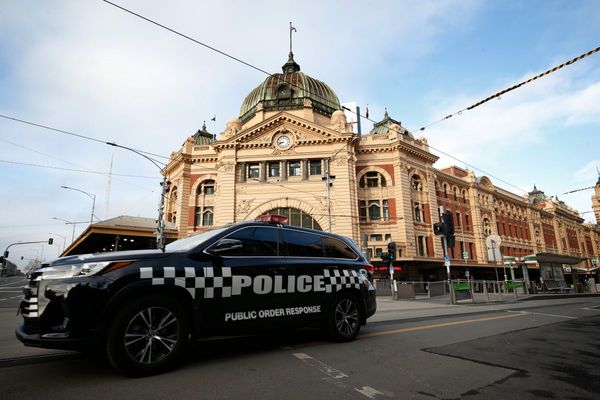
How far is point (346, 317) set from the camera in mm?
5590

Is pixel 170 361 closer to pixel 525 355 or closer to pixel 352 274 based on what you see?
pixel 352 274

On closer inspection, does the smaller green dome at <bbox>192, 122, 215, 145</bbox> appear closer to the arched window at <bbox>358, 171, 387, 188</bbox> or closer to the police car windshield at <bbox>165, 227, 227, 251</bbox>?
the arched window at <bbox>358, 171, 387, 188</bbox>

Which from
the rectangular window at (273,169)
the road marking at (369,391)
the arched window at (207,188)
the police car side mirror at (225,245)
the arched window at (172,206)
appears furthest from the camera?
the arched window at (172,206)

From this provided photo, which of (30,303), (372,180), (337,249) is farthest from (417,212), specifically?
(30,303)

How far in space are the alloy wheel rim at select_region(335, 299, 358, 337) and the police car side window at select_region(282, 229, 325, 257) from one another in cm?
93

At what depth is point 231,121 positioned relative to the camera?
35.6 meters

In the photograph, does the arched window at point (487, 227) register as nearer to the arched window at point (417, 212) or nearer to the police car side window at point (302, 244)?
the arched window at point (417, 212)

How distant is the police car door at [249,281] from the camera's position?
4.28 m

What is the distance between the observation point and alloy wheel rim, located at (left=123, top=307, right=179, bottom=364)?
11.8 feet

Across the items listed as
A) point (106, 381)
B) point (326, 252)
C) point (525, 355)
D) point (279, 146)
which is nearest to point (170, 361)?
point (106, 381)

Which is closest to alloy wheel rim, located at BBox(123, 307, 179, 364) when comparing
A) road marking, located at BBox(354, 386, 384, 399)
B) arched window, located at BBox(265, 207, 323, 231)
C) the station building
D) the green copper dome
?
road marking, located at BBox(354, 386, 384, 399)

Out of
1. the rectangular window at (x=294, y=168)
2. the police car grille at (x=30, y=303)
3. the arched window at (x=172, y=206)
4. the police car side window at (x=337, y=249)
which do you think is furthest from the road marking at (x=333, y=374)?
the arched window at (x=172, y=206)

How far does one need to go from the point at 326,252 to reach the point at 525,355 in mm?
3200

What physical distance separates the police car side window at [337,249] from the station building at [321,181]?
72.4ft
